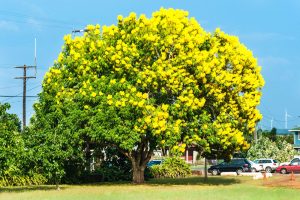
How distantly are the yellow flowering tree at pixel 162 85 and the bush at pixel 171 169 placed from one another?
11906mm

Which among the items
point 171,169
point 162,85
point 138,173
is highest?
point 162,85

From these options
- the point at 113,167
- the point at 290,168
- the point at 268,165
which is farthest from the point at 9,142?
the point at 268,165

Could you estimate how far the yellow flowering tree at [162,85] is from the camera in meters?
36.3

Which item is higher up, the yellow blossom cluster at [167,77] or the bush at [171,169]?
the yellow blossom cluster at [167,77]

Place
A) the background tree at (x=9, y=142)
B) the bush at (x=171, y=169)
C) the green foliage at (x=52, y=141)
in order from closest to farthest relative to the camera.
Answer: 1. the background tree at (x=9, y=142)
2. the green foliage at (x=52, y=141)
3. the bush at (x=171, y=169)

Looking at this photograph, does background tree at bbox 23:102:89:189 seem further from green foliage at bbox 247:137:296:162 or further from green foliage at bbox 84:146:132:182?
green foliage at bbox 247:137:296:162

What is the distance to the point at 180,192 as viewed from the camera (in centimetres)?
3272

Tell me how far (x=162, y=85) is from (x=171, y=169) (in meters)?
17.5

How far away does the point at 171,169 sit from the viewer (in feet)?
175

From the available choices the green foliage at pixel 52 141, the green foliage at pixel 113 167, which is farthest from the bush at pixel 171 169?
the green foliage at pixel 52 141

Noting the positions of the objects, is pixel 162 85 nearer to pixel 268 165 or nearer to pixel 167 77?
pixel 167 77

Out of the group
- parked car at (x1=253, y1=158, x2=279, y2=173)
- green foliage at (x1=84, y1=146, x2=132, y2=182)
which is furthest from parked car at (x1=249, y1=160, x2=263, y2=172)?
green foliage at (x1=84, y1=146, x2=132, y2=182)

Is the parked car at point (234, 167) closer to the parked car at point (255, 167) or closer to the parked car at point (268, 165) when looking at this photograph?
the parked car at point (255, 167)

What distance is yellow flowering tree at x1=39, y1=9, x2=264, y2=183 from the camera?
119 ft
